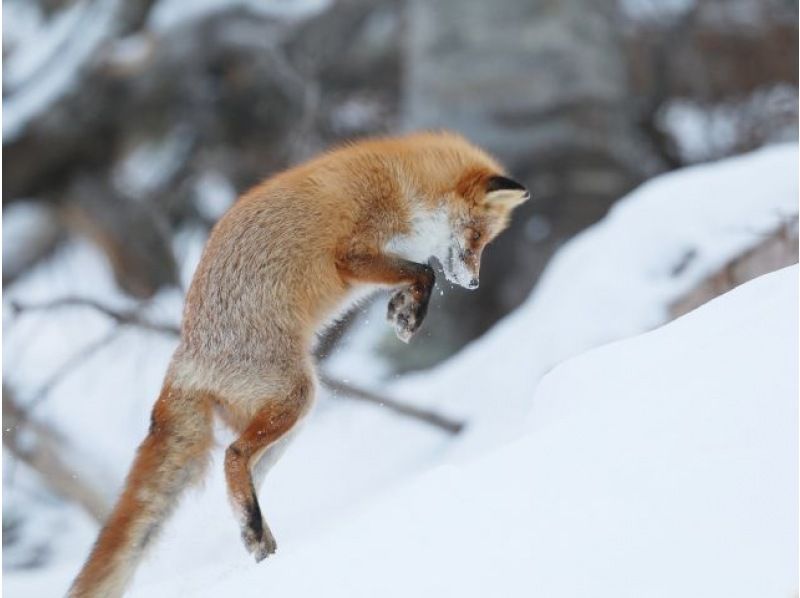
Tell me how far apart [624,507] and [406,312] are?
197 centimetres

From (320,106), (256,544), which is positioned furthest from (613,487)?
(320,106)

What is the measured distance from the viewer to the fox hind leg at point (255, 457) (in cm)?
Result: 416

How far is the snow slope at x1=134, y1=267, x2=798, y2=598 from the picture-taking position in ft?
8.67

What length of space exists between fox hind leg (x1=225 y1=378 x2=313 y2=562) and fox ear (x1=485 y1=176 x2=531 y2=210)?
1.10 metres

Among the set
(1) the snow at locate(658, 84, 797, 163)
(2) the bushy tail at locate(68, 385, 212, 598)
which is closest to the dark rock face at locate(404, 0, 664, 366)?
(1) the snow at locate(658, 84, 797, 163)

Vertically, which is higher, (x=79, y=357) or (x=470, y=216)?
(x=470, y=216)

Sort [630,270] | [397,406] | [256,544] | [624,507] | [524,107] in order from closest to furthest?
[624,507] → [256,544] → [630,270] → [397,406] → [524,107]

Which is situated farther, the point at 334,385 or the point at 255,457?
the point at 334,385

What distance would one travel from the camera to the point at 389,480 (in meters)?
6.84

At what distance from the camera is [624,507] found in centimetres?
279

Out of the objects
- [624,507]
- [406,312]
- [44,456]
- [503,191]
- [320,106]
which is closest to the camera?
[624,507]

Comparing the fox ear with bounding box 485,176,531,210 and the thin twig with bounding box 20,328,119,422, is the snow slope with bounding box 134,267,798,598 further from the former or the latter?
the thin twig with bounding box 20,328,119,422

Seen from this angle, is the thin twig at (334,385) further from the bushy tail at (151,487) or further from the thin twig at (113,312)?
the bushy tail at (151,487)

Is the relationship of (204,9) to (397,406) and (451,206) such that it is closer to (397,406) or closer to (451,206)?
(397,406)
